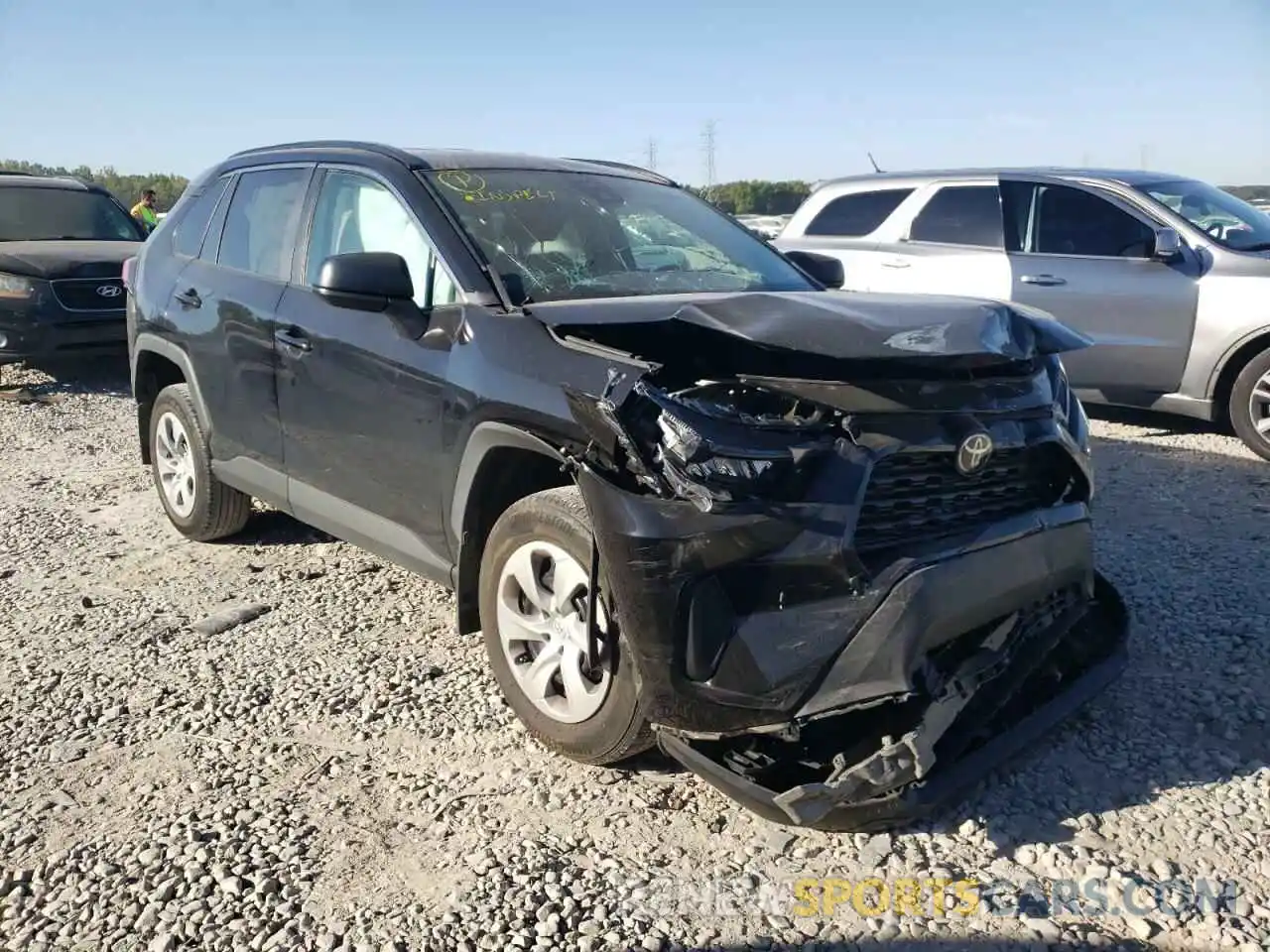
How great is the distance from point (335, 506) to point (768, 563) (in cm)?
210

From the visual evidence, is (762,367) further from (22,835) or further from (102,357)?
(102,357)

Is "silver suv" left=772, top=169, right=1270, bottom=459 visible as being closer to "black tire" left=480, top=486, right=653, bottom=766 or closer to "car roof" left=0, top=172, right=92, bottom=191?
"black tire" left=480, top=486, right=653, bottom=766

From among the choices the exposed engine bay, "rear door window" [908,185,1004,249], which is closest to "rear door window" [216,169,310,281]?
the exposed engine bay

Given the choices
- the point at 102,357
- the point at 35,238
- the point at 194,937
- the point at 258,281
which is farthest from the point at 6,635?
the point at 35,238

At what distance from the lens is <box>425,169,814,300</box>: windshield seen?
3.60 metres

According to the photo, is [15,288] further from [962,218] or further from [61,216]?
[962,218]

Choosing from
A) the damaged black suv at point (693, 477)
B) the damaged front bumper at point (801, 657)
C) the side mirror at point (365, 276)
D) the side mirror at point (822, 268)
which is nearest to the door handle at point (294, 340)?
the damaged black suv at point (693, 477)

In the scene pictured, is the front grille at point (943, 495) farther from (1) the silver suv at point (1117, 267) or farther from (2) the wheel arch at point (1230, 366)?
(2) the wheel arch at point (1230, 366)

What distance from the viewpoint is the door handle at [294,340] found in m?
3.98

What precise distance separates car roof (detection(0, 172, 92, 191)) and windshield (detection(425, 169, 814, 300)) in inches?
338

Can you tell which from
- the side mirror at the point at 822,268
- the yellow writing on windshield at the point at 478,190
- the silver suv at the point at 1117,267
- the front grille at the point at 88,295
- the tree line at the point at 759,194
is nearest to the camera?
the yellow writing on windshield at the point at 478,190

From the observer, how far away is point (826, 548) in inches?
97.8

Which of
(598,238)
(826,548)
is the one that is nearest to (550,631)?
(826,548)

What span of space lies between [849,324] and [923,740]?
107cm
